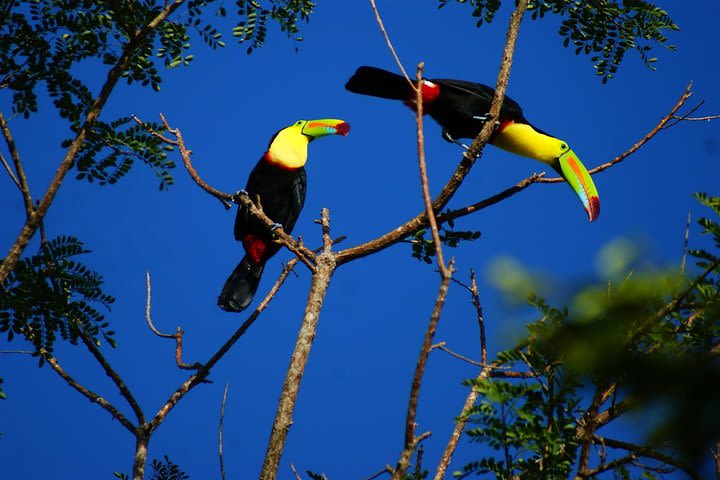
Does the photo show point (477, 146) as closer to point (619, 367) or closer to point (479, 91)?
point (479, 91)

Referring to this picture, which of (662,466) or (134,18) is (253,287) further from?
(662,466)

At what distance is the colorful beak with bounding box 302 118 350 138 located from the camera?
680 cm

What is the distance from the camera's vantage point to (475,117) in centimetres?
570

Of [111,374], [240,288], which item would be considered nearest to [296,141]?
[240,288]

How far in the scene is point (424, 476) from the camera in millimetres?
3182

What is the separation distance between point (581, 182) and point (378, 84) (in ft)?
5.76

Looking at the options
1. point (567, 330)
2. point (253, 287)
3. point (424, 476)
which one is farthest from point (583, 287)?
point (253, 287)

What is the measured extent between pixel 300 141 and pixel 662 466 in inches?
196

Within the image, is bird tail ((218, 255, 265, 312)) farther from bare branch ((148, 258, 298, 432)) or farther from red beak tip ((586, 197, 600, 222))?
red beak tip ((586, 197, 600, 222))

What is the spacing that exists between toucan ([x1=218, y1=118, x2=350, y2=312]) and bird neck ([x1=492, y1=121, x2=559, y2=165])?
4.96ft

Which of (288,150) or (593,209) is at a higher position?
(288,150)

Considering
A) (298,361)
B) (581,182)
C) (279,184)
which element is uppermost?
(279,184)

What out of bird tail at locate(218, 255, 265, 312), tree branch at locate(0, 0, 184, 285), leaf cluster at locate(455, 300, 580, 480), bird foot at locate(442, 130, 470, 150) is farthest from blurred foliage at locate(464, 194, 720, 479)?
bird tail at locate(218, 255, 265, 312)

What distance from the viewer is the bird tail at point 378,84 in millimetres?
5508
